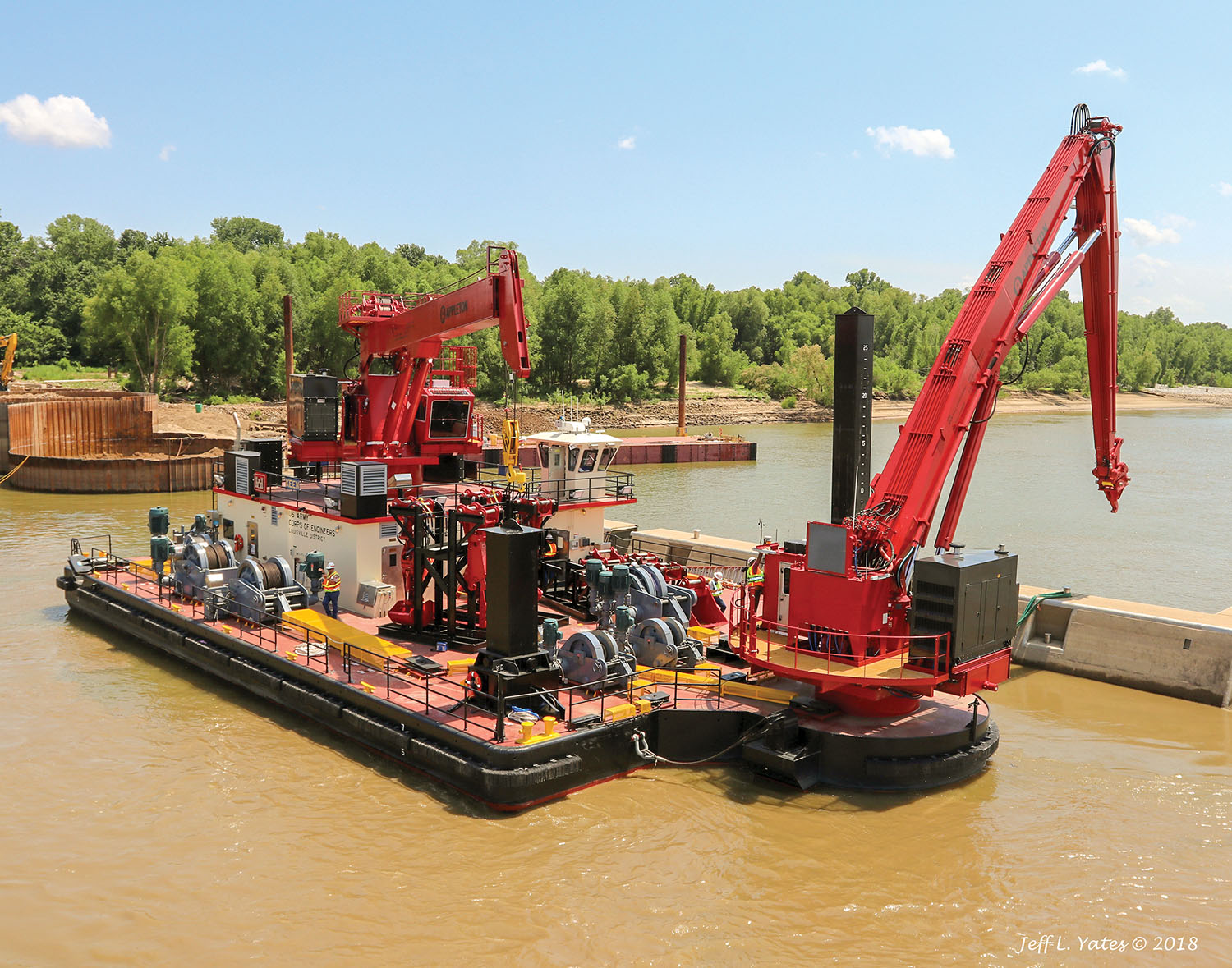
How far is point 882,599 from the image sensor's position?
43.1ft

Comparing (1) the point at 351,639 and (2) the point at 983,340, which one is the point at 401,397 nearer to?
(1) the point at 351,639

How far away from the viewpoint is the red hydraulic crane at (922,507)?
12.9 meters

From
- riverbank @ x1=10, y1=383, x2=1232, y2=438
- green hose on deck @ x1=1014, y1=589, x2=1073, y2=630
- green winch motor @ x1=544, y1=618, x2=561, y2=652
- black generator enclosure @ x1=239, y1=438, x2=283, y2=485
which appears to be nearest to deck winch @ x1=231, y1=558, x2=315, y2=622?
black generator enclosure @ x1=239, y1=438, x2=283, y2=485

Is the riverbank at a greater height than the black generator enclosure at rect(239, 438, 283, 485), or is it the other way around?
the riverbank

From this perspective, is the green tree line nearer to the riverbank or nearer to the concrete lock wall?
the riverbank

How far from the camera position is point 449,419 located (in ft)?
74.9

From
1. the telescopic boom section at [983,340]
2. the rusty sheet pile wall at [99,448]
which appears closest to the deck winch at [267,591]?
the telescopic boom section at [983,340]

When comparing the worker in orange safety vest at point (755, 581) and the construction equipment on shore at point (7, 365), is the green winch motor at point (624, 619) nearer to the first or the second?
the worker in orange safety vest at point (755, 581)

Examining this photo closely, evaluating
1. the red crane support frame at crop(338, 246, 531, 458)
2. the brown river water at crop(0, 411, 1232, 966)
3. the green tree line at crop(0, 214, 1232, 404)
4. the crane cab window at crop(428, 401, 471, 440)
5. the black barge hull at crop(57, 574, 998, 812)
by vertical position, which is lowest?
the brown river water at crop(0, 411, 1232, 966)

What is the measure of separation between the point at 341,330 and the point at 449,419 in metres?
49.1

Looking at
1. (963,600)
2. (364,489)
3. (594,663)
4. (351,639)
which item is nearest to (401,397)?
(364,489)

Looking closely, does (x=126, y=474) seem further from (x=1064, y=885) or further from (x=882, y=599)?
(x=1064, y=885)

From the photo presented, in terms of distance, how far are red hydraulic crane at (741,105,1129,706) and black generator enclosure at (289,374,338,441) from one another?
491 inches

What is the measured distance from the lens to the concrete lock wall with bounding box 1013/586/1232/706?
16.4m
